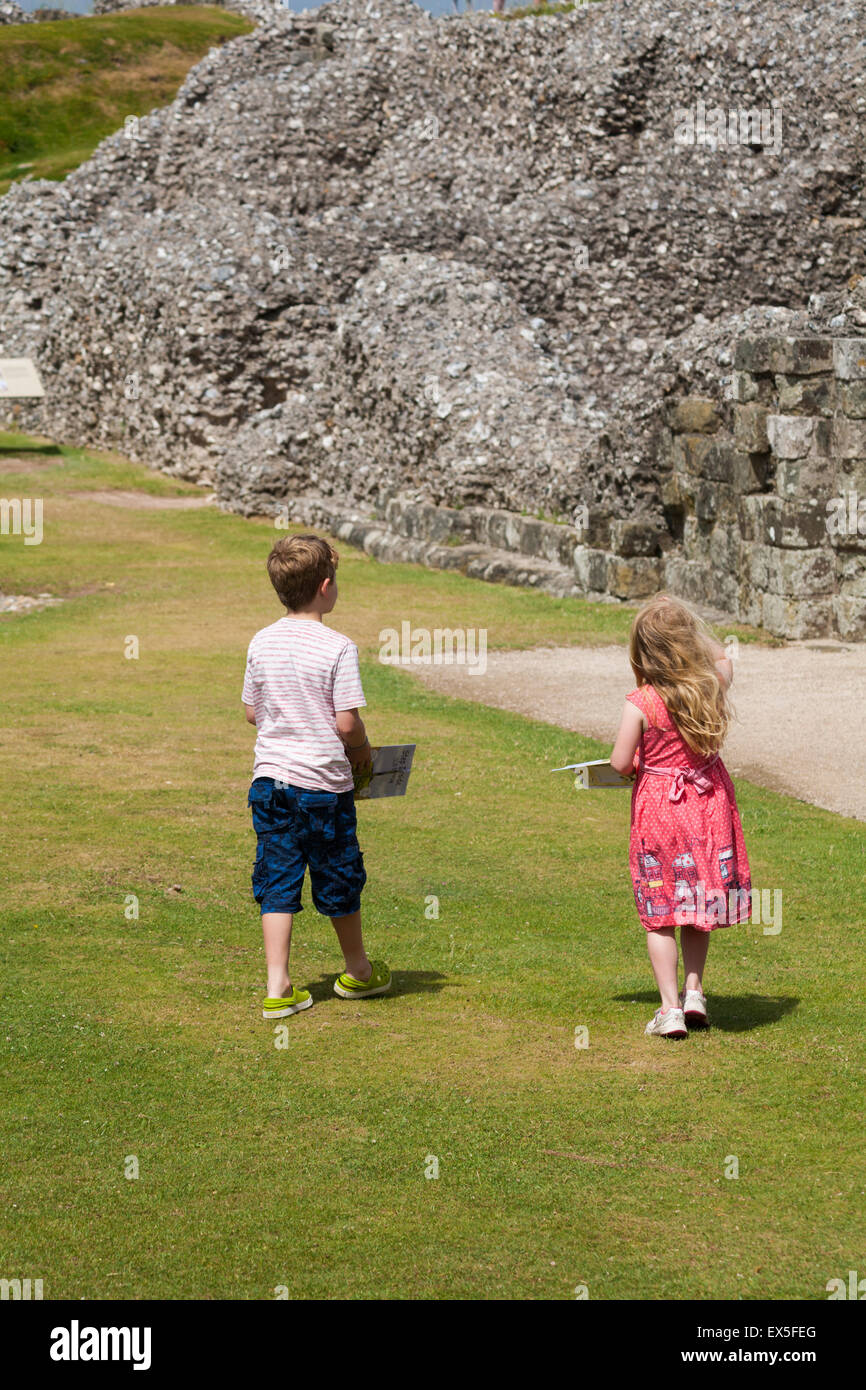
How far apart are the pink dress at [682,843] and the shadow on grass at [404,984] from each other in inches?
38.3

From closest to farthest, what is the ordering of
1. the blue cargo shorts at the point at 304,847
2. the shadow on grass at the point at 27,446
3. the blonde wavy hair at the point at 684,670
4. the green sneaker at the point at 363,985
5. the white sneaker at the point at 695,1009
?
the blonde wavy hair at the point at 684,670 < the white sneaker at the point at 695,1009 < the blue cargo shorts at the point at 304,847 < the green sneaker at the point at 363,985 < the shadow on grass at the point at 27,446

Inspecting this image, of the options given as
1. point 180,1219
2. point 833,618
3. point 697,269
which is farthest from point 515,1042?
point 697,269

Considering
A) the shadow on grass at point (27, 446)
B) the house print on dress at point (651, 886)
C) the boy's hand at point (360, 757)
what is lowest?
the house print on dress at point (651, 886)

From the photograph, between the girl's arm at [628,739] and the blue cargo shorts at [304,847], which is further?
the blue cargo shorts at [304,847]

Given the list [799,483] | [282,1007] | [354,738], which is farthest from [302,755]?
[799,483]

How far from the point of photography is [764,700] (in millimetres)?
10906

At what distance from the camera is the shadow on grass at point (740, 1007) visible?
16.8 feet

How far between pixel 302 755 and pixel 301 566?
633 mm

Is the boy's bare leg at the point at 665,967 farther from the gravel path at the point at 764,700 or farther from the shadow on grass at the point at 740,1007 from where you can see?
the gravel path at the point at 764,700

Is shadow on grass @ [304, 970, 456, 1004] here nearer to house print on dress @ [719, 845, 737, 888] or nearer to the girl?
the girl

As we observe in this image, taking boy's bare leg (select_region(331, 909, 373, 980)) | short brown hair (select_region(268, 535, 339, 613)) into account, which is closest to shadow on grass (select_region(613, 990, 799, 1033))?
boy's bare leg (select_region(331, 909, 373, 980))

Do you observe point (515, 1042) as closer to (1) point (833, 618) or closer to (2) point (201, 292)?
(1) point (833, 618)

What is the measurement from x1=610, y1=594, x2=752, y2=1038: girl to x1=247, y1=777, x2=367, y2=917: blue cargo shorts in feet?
3.14

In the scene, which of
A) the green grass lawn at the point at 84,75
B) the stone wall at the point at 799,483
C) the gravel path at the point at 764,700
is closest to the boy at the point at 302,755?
the gravel path at the point at 764,700
